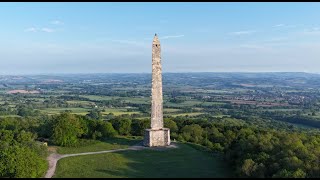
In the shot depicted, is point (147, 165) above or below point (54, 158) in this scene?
above

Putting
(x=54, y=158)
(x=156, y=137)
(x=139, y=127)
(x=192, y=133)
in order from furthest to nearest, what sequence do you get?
1. (x=139, y=127)
2. (x=192, y=133)
3. (x=156, y=137)
4. (x=54, y=158)

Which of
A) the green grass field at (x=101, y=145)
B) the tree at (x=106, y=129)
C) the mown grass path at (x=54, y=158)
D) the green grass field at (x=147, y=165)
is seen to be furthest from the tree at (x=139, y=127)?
the green grass field at (x=147, y=165)

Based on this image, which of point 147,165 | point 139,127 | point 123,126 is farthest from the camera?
point 139,127

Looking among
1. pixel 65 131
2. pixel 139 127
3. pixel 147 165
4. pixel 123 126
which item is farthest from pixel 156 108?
pixel 123 126

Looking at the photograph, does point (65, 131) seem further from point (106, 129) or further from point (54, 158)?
Answer: point (54, 158)

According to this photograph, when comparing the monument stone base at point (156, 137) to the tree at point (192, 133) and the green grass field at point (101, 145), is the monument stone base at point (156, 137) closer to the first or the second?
the green grass field at point (101, 145)

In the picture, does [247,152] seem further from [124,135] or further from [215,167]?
[124,135]

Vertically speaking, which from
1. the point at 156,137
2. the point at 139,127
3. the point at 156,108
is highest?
the point at 156,108

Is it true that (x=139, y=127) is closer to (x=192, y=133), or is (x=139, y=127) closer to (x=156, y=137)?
(x=192, y=133)

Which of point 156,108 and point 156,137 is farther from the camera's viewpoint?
point 156,137
